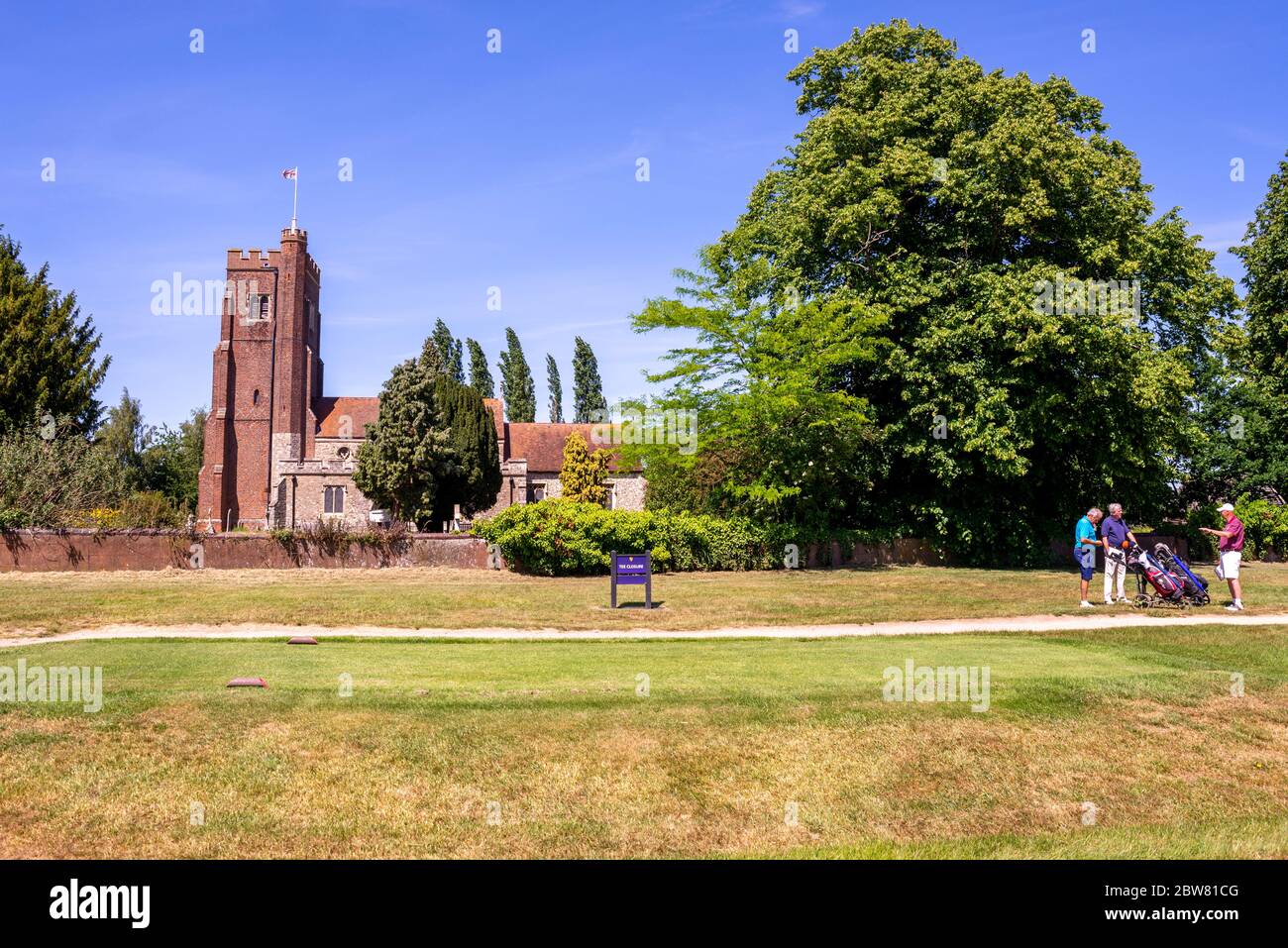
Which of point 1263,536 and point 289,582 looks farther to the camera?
point 1263,536

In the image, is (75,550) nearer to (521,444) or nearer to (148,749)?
(148,749)

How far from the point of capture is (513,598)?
68.2ft

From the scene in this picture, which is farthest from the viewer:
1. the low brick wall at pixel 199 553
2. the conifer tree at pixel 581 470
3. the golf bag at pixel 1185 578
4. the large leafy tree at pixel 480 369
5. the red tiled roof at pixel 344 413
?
the large leafy tree at pixel 480 369

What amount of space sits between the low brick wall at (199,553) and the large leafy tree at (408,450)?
17011mm

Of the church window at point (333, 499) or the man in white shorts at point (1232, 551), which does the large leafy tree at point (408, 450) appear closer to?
the church window at point (333, 499)

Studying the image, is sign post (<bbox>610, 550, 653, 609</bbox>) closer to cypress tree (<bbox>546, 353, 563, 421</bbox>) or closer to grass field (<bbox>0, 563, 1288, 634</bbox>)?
grass field (<bbox>0, 563, 1288, 634</bbox>)

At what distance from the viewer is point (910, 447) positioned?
1169 inches

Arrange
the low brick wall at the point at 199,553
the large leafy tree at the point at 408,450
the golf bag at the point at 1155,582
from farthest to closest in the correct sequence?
1. the large leafy tree at the point at 408,450
2. the low brick wall at the point at 199,553
3. the golf bag at the point at 1155,582

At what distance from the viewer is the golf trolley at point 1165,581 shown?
18562 mm

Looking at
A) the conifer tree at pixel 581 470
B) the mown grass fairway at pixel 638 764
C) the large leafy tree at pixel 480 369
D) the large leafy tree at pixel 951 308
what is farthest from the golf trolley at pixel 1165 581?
the large leafy tree at pixel 480 369

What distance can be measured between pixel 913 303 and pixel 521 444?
4620cm

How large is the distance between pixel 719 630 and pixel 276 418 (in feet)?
199
